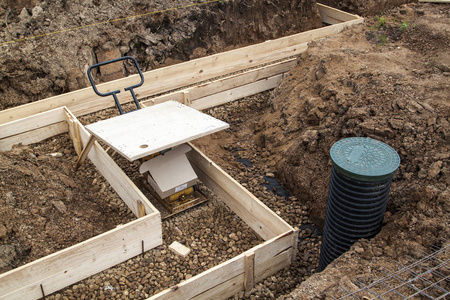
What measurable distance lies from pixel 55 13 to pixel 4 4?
858mm

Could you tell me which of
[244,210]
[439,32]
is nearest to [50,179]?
[244,210]

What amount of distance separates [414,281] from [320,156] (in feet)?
7.46

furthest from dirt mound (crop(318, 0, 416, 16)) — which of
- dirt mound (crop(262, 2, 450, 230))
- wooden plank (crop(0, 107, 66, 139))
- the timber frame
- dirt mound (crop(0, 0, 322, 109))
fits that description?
wooden plank (crop(0, 107, 66, 139))

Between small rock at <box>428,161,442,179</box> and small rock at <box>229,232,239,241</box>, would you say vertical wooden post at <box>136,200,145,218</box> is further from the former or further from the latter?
small rock at <box>428,161,442,179</box>

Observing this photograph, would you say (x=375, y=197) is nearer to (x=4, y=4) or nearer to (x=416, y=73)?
(x=416, y=73)

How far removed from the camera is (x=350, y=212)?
11.6 feet

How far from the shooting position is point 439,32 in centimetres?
674

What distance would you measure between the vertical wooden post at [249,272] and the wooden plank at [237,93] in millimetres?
3520

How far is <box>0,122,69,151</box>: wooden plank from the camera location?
5797 millimetres

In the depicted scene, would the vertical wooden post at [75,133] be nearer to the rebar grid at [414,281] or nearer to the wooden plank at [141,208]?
A: the wooden plank at [141,208]

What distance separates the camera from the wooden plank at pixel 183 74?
632 cm

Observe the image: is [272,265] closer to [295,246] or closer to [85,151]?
[295,246]

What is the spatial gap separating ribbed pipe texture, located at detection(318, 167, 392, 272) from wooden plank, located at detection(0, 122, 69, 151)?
4.20m

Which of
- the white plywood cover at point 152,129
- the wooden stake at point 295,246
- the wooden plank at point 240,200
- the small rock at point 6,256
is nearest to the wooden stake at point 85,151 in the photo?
the white plywood cover at point 152,129
